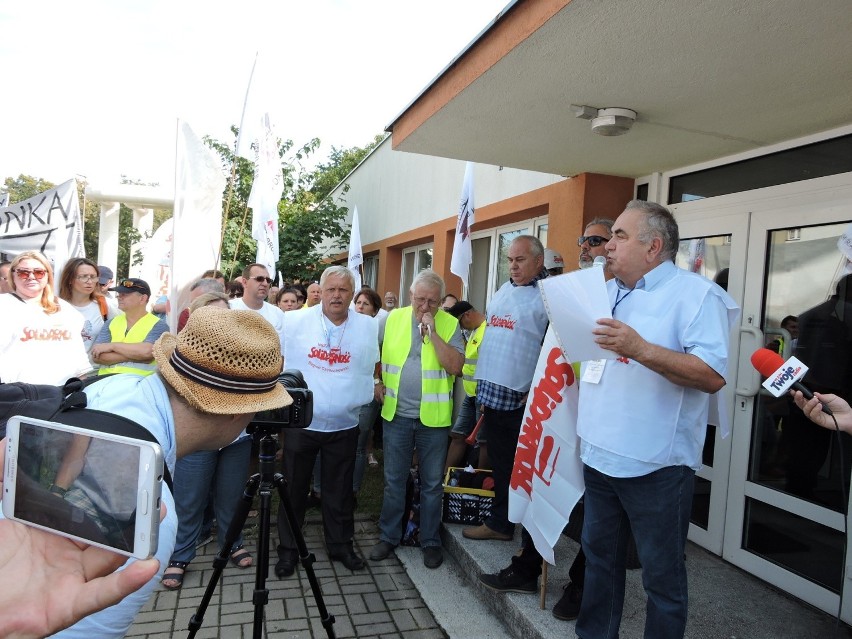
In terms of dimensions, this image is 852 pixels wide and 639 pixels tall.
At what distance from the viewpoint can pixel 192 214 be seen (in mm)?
4078

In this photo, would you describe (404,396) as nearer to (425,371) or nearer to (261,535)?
(425,371)

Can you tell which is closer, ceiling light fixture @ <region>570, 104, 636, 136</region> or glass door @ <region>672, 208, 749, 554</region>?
ceiling light fixture @ <region>570, 104, 636, 136</region>

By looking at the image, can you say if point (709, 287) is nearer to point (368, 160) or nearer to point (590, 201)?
point (590, 201)

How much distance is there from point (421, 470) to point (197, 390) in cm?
283

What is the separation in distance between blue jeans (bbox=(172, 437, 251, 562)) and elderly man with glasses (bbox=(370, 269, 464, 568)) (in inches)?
38.4

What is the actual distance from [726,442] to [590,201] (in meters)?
2.15

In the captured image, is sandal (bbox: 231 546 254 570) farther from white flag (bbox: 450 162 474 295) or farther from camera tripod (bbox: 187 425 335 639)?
white flag (bbox: 450 162 474 295)

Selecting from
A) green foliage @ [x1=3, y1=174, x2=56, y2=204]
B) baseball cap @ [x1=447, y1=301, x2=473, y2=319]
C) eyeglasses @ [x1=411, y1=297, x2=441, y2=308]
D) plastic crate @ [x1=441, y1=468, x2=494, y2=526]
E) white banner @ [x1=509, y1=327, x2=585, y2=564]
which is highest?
green foliage @ [x1=3, y1=174, x2=56, y2=204]

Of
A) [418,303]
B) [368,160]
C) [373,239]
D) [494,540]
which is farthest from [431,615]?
[368,160]

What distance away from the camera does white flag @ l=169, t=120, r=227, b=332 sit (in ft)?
12.7

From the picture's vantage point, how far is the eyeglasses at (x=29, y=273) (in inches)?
150

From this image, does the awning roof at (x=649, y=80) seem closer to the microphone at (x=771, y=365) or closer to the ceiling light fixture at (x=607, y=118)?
the ceiling light fixture at (x=607, y=118)

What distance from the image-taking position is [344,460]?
3807mm

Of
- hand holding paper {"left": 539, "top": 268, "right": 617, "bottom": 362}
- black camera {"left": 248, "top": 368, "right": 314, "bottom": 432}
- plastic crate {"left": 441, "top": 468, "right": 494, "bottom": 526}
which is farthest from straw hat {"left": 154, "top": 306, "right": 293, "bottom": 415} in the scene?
plastic crate {"left": 441, "top": 468, "right": 494, "bottom": 526}
